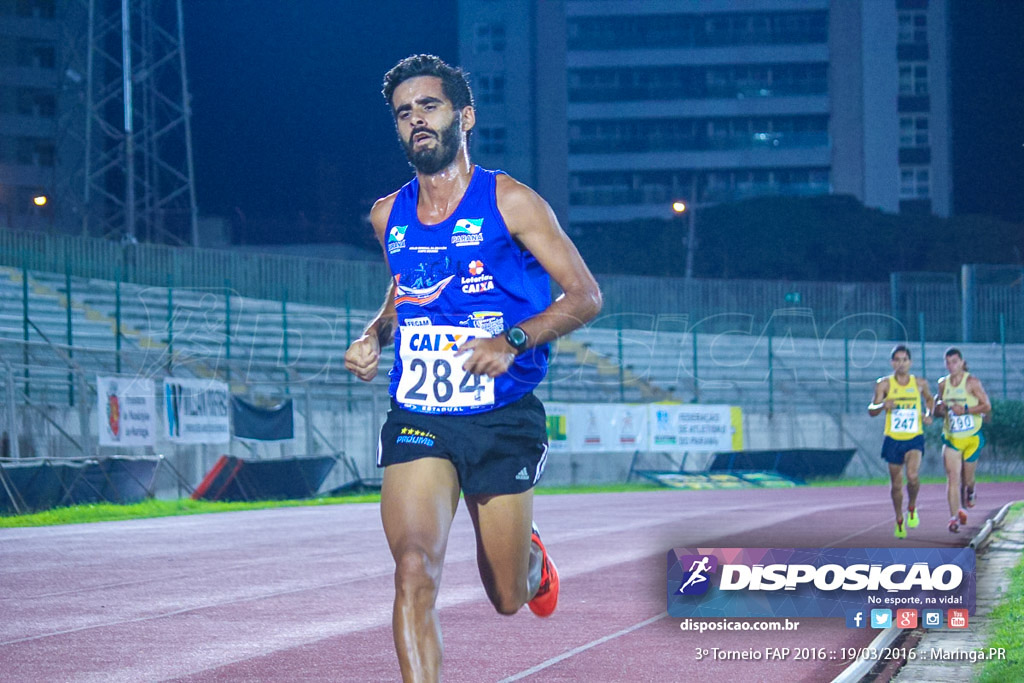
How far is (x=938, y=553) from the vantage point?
6.00 meters

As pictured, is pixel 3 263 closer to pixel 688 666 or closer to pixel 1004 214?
pixel 688 666

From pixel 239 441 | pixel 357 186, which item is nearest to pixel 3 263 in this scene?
pixel 239 441

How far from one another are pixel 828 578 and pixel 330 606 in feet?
14.8

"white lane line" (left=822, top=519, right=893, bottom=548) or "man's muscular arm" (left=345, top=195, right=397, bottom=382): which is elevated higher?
"man's muscular arm" (left=345, top=195, right=397, bottom=382)

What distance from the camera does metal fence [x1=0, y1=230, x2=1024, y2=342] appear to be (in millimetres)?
33781

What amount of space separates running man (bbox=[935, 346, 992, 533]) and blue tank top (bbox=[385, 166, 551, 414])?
35.2 feet

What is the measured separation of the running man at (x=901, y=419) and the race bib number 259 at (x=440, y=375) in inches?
383

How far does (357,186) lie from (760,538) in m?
51.3

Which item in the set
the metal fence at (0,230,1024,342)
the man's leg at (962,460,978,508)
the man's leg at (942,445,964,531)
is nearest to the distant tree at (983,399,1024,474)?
the metal fence at (0,230,1024,342)

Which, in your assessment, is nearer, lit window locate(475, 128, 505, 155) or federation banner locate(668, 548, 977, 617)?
federation banner locate(668, 548, 977, 617)

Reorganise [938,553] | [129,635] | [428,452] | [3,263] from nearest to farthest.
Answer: [428,452] < [938,553] < [129,635] < [3,263]

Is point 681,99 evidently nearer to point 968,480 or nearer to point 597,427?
point 597,427

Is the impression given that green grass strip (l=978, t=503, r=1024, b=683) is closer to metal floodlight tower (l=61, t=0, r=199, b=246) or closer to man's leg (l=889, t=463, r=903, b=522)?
man's leg (l=889, t=463, r=903, b=522)

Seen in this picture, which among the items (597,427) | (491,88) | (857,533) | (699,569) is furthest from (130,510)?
(491,88)
